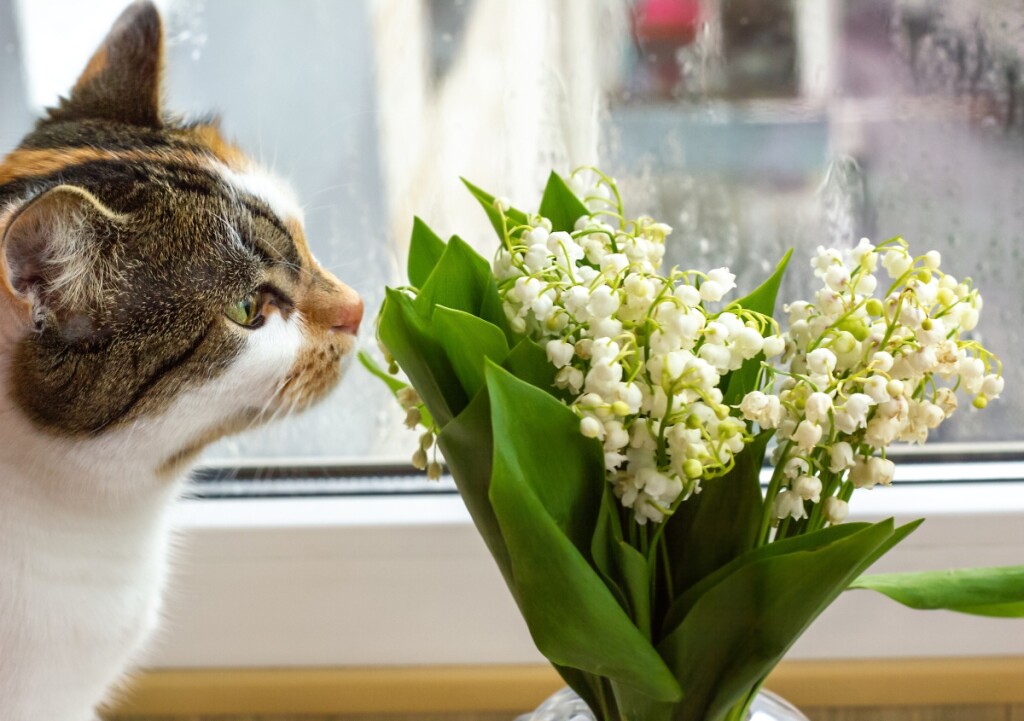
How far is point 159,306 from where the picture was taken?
663 millimetres

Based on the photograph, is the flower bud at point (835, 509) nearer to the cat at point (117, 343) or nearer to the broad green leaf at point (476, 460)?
the broad green leaf at point (476, 460)

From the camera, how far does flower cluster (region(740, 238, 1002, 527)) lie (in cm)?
52

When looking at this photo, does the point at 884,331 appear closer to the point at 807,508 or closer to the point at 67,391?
the point at 807,508

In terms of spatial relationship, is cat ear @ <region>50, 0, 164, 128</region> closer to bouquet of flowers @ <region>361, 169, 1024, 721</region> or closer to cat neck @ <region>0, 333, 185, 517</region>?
cat neck @ <region>0, 333, 185, 517</region>

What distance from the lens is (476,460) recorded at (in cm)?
57

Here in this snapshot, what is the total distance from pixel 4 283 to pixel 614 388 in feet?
1.26

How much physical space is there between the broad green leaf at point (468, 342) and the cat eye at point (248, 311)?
0.64 ft

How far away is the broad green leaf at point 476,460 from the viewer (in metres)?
0.55

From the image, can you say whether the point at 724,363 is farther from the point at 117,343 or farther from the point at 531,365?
the point at 117,343

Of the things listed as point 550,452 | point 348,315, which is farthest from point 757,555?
point 348,315

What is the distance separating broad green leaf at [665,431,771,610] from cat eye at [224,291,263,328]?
33 cm

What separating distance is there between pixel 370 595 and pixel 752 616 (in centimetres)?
48

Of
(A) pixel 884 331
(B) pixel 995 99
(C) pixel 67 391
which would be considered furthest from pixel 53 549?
(B) pixel 995 99

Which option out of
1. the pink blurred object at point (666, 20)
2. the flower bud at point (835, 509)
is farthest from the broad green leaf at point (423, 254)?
the pink blurred object at point (666, 20)
